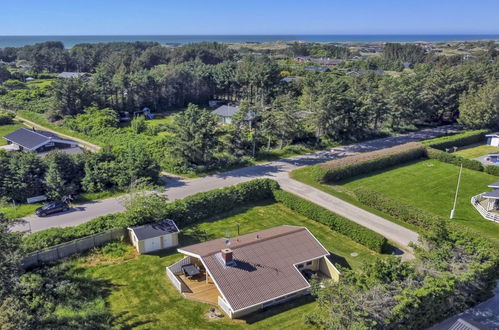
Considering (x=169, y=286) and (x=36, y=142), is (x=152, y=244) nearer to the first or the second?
(x=169, y=286)

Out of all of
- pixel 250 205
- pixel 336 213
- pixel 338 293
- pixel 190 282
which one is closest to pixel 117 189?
pixel 250 205

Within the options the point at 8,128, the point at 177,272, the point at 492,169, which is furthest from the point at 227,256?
the point at 8,128

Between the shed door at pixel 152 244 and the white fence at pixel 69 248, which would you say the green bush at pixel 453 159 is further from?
the white fence at pixel 69 248

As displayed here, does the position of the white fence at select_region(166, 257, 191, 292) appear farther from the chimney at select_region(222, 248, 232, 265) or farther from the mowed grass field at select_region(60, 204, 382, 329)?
the chimney at select_region(222, 248, 232, 265)

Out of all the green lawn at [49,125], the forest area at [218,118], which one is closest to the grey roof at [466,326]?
the forest area at [218,118]

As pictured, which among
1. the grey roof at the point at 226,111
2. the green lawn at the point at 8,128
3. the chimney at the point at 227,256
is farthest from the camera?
the grey roof at the point at 226,111

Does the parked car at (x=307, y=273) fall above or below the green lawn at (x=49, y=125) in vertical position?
below
